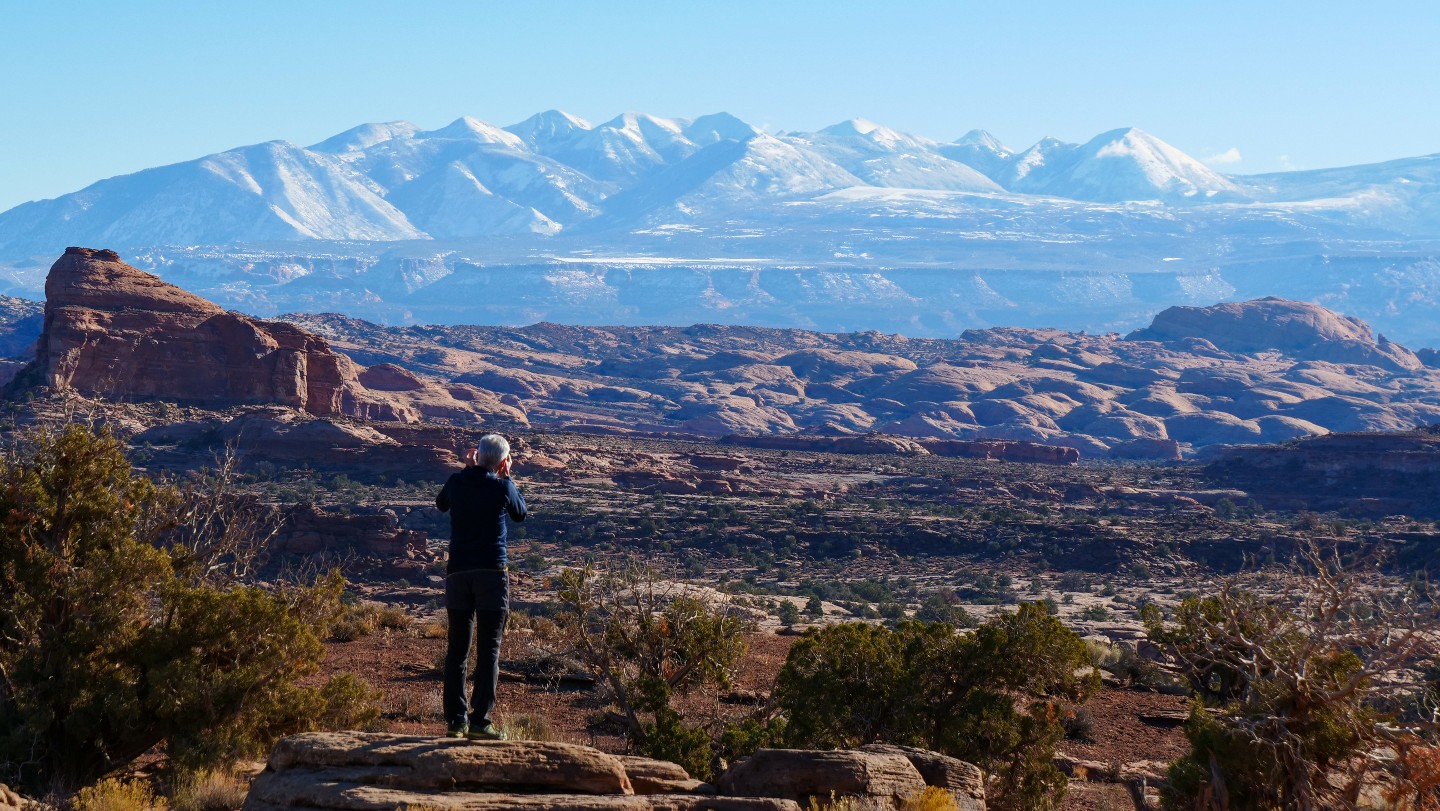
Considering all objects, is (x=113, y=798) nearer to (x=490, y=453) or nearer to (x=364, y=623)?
(x=490, y=453)

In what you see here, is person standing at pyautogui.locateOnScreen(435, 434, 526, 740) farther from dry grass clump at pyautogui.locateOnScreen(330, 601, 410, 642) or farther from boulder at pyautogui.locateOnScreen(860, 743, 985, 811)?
dry grass clump at pyautogui.locateOnScreen(330, 601, 410, 642)

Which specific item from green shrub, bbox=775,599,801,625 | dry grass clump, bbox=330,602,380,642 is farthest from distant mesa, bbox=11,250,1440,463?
dry grass clump, bbox=330,602,380,642

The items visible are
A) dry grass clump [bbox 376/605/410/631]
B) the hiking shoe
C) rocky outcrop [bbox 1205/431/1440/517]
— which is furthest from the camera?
rocky outcrop [bbox 1205/431/1440/517]

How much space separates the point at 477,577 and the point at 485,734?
1027 mm

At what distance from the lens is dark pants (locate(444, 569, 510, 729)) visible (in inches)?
372

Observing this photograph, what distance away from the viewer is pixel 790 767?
9.21 meters

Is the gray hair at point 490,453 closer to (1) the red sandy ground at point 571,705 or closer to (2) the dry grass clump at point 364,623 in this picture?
(1) the red sandy ground at point 571,705

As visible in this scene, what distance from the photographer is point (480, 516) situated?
31.2 ft

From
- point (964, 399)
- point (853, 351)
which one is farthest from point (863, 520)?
point (853, 351)

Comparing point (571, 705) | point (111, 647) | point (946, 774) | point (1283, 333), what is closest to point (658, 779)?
point (946, 774)

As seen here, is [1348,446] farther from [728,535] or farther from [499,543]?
[499,543]

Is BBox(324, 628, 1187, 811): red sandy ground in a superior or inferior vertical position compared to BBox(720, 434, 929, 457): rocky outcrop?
superior

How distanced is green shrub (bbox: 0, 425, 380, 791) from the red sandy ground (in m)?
2.40

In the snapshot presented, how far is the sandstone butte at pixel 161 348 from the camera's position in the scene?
65812mm
